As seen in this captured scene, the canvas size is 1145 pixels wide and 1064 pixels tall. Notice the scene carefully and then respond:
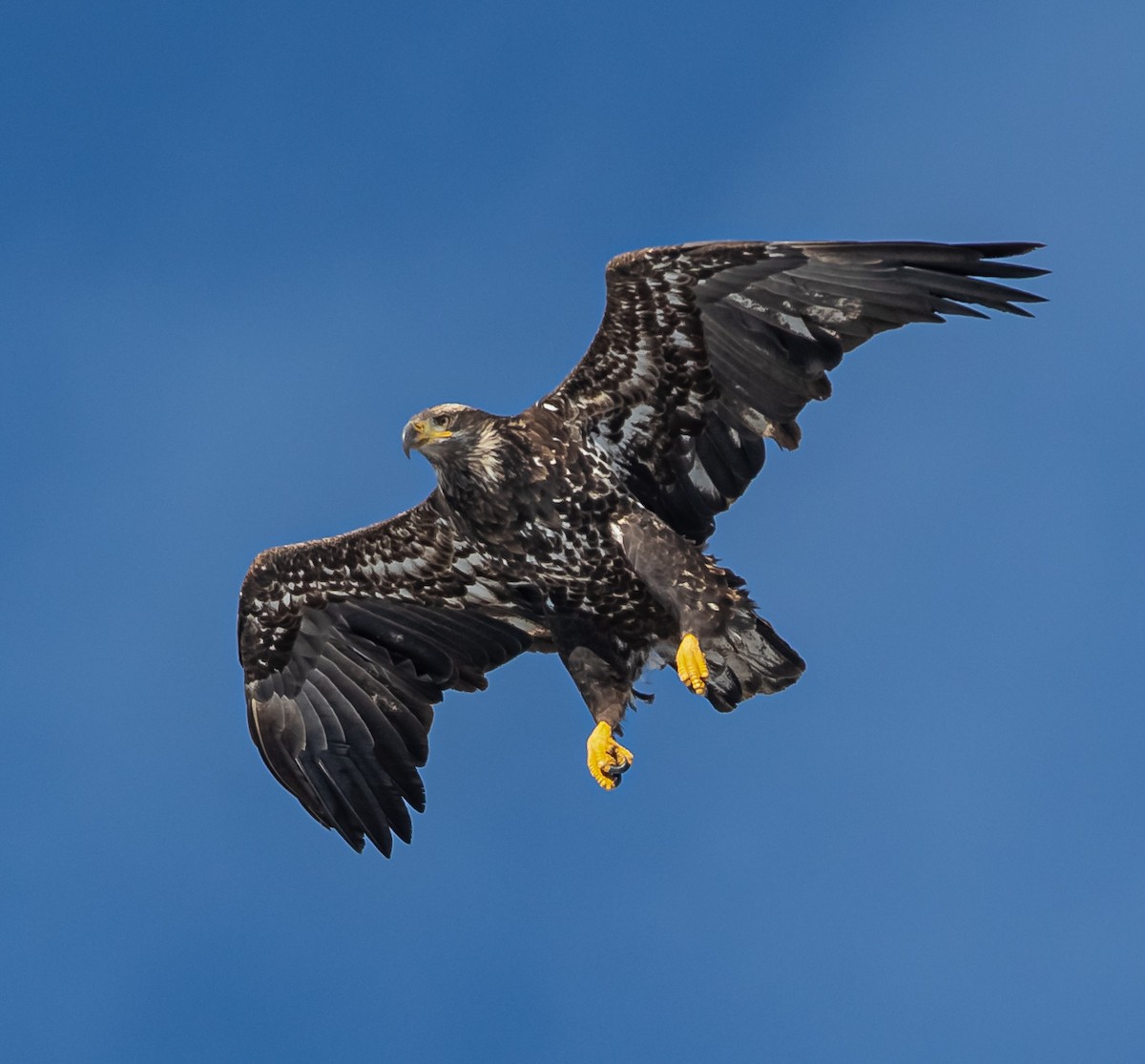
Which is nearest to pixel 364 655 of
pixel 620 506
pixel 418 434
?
pixel 418 434

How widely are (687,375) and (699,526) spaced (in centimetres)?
128

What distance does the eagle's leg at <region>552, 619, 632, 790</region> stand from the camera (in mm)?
19078

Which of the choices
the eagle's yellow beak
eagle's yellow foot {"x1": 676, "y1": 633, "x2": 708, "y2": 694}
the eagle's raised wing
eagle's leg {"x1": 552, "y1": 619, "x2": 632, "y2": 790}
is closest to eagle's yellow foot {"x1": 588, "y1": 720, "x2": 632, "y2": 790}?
eagle's leg {"x1": 552, "y1": 619, "x2": 632, "y2": 790}

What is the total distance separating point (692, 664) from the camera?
706 inches

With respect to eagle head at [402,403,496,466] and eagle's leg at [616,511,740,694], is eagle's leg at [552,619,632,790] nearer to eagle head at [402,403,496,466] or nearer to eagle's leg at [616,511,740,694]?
eagle's leg at [616,511,740,694]

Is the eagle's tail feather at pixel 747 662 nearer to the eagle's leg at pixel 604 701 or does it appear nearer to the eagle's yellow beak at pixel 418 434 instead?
the eagle's leg at pixel 604 701

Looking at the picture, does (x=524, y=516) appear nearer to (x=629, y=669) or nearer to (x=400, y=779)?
(x=629, y=669)

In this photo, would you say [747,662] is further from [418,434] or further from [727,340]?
[418,434]

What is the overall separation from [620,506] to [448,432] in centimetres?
156

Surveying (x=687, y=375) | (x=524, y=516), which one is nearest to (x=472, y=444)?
(x=524, y=516)

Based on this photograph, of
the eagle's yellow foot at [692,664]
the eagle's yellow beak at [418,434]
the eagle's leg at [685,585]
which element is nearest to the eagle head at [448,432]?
the eagle's yellow beak at [418,434]

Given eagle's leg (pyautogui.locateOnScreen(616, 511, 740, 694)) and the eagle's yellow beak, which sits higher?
the eagle's yellow beak

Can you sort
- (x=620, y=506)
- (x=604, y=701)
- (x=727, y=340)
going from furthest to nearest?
(x=604, y=701)
(x=620, y=506)
(x=727, y=340)

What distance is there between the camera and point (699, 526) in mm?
18656
